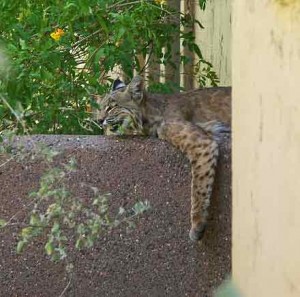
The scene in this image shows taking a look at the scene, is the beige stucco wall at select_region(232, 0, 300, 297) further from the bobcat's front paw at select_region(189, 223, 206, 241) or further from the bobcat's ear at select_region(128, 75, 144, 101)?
the bobcat's ear at select_region(128, 75, 144, 101)

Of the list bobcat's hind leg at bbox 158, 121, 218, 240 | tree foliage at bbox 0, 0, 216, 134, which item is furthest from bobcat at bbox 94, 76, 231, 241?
tree foliage at bbox 0, 0, 216, 134

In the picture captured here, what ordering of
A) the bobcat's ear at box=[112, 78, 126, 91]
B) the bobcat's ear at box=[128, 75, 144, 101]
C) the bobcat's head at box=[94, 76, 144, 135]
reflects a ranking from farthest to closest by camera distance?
the bobcat's ear at box=[112, 78, 126, 91], the bobcat's ear at box=[128, 75, 144, 101], the bobcat's head at box=[94, 76, 144, 135]

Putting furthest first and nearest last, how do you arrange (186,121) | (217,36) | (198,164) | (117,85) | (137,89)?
(217,36) → (117,85) → (137,89) → (186,121) → (198,164)

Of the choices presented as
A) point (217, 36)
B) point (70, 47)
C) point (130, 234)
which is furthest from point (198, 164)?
point (217, 36)

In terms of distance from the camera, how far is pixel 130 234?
5.27 m

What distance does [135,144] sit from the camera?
5.20 metres

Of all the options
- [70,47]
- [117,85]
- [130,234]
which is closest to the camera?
[130,234]

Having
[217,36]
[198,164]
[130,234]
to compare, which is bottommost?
[130,234]

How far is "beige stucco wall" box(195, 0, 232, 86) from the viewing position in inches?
298

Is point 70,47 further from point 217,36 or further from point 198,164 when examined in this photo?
point 217,36

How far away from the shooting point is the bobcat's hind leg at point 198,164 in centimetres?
500

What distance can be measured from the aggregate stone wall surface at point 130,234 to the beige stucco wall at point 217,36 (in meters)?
2.18

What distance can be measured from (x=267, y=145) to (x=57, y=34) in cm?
366

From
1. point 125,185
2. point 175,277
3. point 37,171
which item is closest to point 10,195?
point 37,171
